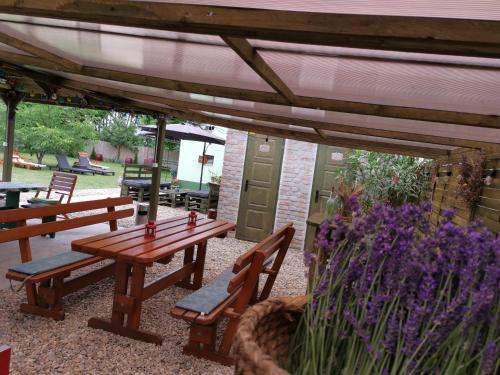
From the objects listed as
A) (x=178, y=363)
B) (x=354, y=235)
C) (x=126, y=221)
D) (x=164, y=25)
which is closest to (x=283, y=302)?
(x=354, y=235)

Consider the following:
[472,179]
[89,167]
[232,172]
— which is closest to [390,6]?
[472,179]

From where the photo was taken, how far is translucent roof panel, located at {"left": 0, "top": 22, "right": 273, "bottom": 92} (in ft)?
8.65

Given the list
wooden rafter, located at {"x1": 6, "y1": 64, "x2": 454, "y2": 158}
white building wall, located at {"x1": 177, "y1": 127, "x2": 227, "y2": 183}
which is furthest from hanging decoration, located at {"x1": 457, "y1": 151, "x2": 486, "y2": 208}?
white building wall, located at {"x1": 177, "y1": 127, "x2": 227, "y2": 183}

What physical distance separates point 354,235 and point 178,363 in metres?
2.66

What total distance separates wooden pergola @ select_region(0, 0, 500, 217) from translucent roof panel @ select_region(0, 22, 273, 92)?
0.01 metres

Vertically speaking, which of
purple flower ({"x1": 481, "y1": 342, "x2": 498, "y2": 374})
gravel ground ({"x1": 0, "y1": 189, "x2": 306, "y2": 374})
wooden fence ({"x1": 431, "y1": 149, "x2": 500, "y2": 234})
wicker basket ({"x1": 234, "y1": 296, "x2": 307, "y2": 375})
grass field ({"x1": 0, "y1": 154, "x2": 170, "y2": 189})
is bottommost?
gravel ground ({"x1": 0, "y1": 189, "x2": 306, "y2": 374})

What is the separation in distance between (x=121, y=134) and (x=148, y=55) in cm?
2422

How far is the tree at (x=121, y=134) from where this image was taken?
2584 centimetres

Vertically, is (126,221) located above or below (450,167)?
below

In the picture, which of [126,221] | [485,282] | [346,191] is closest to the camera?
[485,282]

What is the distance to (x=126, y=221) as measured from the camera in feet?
27.6

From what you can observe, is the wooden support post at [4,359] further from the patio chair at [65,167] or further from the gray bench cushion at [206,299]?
the patio chair at [65,167]

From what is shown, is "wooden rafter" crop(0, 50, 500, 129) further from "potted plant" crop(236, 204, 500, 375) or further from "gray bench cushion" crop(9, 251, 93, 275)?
"potted plant" crop(236, 204, 500, 375)

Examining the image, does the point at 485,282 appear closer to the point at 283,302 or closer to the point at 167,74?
the point at 283,302
